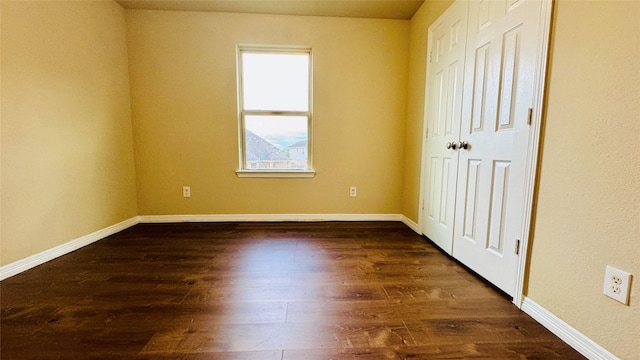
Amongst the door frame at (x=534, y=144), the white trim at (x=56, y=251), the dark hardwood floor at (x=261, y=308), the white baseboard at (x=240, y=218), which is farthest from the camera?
the white baseboard at (x=240, y=218)

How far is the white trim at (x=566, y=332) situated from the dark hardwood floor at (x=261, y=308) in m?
0.04

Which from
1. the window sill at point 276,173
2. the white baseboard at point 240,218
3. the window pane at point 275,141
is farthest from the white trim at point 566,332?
the window pane at point 275,141

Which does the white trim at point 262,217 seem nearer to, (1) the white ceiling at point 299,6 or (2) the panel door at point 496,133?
(2) the panel door at point 496,133

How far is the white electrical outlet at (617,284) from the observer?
2.94 feet

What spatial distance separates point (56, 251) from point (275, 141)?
2.07m

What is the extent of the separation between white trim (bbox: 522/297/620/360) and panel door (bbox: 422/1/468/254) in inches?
28.7

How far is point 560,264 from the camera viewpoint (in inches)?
45.0

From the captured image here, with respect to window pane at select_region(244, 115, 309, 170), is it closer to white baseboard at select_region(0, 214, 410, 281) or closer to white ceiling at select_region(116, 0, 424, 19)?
white baseboard at select_region(0, 214, 410, 281)

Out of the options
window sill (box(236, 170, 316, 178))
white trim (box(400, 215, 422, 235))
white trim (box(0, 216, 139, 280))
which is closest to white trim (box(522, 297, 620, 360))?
white trim (box(400, 215, 422, 235))

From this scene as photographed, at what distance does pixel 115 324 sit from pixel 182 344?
407 millimetres

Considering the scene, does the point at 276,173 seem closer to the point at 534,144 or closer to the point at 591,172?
the point at 534,144

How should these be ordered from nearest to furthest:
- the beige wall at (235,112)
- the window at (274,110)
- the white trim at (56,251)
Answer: the white trim at (56,251), the beige wall at (235,112), the window at (274,110)

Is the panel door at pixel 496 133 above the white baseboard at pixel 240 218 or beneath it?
above

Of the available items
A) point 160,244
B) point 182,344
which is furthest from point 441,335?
point 160,244
